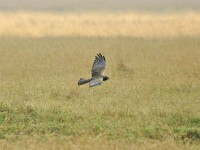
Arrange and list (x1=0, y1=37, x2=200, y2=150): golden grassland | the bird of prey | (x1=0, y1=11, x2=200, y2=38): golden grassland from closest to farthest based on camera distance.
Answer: (x1=0, y1=37, x2=200, y2=150): golden grassland → the bird of prey → (x1=0, y1=11, x2=200, y2=38): golden grassland

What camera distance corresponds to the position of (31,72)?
19.3m

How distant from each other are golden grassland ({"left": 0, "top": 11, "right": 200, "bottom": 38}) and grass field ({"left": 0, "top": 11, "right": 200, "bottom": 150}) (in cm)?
587

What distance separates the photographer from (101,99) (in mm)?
14820

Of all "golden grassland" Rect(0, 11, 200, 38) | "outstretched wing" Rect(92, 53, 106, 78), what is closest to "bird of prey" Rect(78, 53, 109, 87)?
"outstretched wing" Rect(92, 53, 106, 78)

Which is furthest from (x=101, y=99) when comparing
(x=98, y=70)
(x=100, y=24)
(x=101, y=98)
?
(x=100, y=24)

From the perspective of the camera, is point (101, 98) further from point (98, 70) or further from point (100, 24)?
point (100, 24)

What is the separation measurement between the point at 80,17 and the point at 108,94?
23.6m

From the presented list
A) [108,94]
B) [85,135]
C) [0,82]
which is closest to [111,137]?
[85,135]

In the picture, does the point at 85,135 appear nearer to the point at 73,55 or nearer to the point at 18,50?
the point at 73,55

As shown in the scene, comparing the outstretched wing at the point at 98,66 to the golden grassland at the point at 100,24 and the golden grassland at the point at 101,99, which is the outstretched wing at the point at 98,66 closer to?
the golden grassland at the point at 101,99

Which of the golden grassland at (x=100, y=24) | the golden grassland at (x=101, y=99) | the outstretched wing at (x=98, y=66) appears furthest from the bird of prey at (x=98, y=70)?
the golden grassland at (x=100, y=24)

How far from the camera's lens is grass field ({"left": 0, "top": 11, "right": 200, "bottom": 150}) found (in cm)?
1074

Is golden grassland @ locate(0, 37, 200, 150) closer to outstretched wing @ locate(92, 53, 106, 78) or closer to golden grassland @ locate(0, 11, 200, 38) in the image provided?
outstretched wing @ locate(92, 53, 106, 78)

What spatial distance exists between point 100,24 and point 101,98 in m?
22.7
